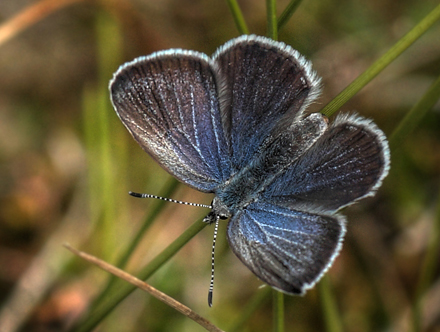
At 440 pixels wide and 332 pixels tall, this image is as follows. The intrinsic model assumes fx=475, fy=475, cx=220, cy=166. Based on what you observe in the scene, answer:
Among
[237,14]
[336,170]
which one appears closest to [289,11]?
[237,14]

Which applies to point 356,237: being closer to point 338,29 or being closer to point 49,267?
point 338,29

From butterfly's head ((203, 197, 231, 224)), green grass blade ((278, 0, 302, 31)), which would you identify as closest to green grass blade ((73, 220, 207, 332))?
butterfly's head ((203, 197, 231, 224))

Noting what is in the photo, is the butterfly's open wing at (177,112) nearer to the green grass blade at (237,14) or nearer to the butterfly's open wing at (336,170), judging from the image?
the green grass blade at (237,14)

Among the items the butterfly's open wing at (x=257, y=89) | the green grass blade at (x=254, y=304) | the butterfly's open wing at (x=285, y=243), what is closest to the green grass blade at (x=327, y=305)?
the green grass blade at (x=254, y=304)

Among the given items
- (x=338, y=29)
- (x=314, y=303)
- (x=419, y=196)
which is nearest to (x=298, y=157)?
(x=314, y=303)

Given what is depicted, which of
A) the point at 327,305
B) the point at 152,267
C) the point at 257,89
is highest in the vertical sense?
the point at 257,89

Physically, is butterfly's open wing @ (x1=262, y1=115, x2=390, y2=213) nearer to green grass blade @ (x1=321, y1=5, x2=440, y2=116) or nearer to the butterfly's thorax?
the butterfly's thorax

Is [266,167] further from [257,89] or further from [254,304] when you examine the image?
[254,304]
